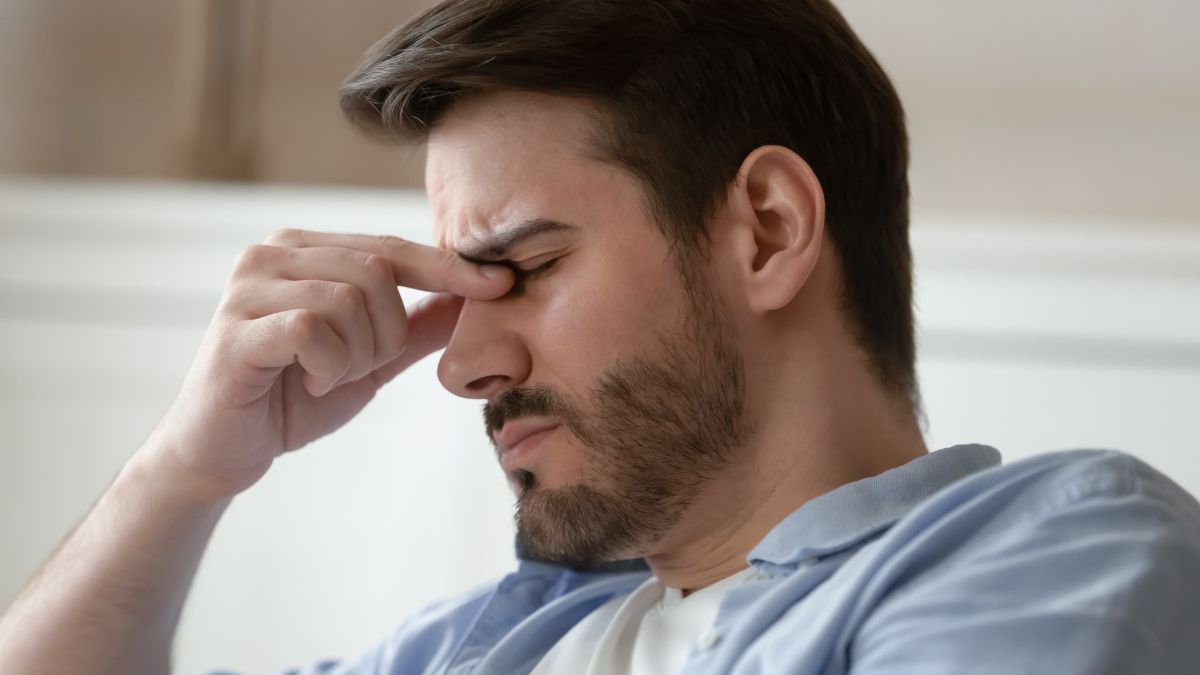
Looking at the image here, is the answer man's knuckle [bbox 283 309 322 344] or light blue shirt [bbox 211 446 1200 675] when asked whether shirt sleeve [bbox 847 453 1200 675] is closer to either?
light blue shirt [bbox 211 446 1200 675]

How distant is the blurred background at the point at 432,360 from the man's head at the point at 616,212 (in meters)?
0.90

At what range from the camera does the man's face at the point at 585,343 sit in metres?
1.15

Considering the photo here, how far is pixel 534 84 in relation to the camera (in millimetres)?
1178

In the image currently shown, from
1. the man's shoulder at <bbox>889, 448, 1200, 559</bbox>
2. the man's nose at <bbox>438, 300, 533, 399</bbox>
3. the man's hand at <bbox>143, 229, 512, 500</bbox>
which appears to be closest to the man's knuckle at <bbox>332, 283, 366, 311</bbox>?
the man's hand at <bbox>143, 229, 512, 500</bbox>

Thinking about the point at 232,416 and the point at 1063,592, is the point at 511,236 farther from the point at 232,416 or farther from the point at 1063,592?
the point at 1063,592

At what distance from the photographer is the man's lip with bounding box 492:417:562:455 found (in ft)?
3.88

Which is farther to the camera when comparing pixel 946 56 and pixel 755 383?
pixel 946 56

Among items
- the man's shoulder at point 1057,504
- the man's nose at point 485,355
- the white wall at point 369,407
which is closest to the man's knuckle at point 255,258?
the man's nose at point 485,355

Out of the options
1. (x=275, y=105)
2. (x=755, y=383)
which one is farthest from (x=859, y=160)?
(x=275, y=105)

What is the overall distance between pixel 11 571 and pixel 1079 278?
1.95 metres

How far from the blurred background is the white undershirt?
899mm

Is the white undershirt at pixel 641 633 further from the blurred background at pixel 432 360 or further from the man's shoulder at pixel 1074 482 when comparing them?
the blurred background at pixel 432 360

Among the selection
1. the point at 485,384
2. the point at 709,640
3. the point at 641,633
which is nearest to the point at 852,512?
the point at 709,640

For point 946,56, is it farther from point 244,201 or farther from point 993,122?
point 244,201
